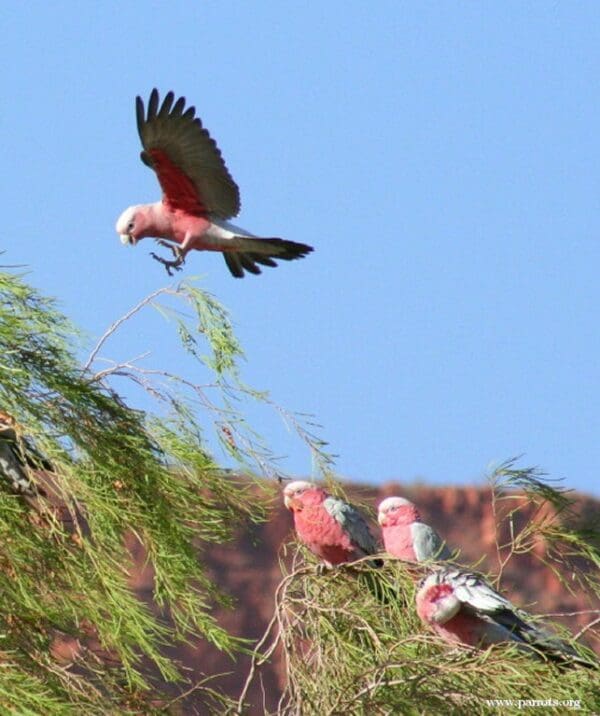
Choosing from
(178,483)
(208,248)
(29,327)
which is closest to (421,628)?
(178,483)

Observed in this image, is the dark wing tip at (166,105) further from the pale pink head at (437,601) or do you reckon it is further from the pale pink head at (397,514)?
the pale pink head at (437,601)

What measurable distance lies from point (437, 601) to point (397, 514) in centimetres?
82

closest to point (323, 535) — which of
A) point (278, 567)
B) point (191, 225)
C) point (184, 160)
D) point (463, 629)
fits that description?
point (463, 629)

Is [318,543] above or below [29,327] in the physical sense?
below

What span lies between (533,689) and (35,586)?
1460 mm

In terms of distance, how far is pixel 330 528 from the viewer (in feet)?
15.3

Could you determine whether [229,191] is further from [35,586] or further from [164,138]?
[35,586]

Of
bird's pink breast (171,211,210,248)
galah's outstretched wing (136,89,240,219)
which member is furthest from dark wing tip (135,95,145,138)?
bird's pink breast (171,211,210,248)

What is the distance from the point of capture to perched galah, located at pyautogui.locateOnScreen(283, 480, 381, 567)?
466cm

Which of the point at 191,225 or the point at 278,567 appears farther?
the point at 278,567

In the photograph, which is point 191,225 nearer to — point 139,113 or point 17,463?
point 139,113

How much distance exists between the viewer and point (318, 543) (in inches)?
185

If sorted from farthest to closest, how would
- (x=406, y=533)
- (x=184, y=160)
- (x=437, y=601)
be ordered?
(x=184, y=160)
(x=406, y=533)
(x=437, y=601)

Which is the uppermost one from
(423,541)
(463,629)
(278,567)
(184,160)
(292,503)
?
(184,160)
